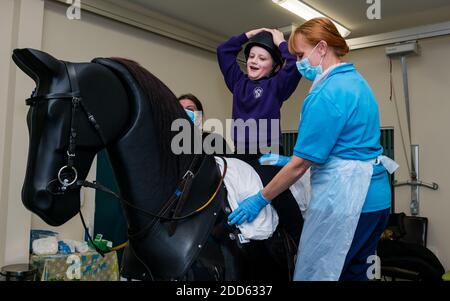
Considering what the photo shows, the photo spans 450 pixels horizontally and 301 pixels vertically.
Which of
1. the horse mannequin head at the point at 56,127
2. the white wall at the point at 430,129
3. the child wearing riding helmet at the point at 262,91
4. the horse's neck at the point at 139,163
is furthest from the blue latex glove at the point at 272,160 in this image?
the white wall at the point at 430,129

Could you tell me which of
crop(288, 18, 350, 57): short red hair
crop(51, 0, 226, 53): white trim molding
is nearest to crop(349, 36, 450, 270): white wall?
crop(51, 0, 226, 53): white trim molding

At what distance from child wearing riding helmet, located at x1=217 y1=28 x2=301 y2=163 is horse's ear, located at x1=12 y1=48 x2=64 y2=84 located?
86 cm

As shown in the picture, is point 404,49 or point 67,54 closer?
point 67,54

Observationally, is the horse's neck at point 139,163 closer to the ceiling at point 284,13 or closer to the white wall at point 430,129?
the ceiling at point 284,13

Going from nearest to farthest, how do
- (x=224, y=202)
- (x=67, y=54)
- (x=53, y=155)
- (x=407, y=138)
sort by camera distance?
(x=53, y=155)
(x=224, y=202)
(x=67, y=54)
(x=407, y=138)

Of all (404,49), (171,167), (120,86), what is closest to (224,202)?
(171,167)

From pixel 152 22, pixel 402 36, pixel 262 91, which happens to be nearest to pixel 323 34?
pixel 262 91

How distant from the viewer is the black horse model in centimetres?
97

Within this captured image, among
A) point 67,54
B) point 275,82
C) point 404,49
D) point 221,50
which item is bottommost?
point 275,82

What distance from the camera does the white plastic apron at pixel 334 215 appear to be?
1.26 meters

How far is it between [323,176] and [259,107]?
1.71 ft

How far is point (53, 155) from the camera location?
967mm

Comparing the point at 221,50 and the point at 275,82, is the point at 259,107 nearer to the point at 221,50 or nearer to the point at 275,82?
the point at 275,82

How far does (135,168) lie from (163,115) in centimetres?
19
